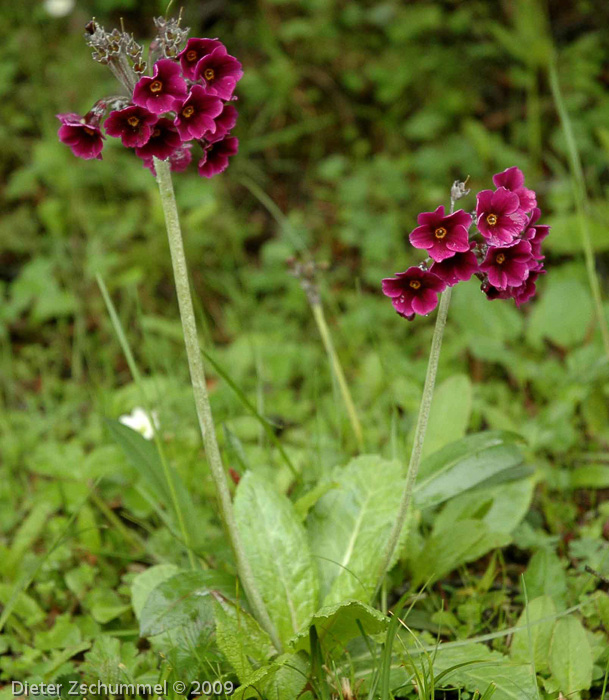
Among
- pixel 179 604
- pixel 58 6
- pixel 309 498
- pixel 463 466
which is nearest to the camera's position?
pixel 179 604

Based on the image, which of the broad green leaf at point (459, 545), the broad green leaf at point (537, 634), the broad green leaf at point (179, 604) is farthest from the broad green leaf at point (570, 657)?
the broad green leaf at point (179, 604)

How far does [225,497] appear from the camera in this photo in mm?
2242

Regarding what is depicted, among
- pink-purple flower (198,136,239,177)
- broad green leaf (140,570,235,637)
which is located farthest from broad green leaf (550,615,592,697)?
pink-purple flower (198,136,239,177)

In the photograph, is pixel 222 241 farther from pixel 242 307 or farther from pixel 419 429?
pixel 419 429

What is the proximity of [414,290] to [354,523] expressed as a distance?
1067mm

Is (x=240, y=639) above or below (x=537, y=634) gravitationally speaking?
above

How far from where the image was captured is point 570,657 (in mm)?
2330

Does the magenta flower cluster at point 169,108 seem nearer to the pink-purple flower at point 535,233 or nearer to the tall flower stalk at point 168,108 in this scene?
the tall flower stalk at point 168,108

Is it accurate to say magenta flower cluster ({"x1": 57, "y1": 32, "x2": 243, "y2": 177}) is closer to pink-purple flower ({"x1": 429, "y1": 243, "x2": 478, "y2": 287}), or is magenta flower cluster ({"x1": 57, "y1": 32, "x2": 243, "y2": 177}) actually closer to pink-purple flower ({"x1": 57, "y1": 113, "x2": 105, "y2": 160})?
pink-purple flower ({"x1": 57, "y1": 113, "x2": 105, "y2": 160})

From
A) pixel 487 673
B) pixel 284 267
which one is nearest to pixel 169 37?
pixel 487 673

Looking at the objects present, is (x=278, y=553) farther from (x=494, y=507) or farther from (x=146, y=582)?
(x=494, y=507)

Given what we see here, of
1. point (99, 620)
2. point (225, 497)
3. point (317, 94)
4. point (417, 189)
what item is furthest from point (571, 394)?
point (317, 94)

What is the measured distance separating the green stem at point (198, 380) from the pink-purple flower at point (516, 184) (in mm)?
919

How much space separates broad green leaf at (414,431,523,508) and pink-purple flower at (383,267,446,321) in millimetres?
926
